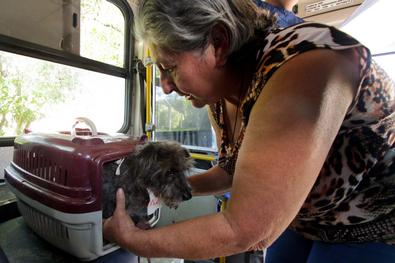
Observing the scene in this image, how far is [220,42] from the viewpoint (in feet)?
1.75

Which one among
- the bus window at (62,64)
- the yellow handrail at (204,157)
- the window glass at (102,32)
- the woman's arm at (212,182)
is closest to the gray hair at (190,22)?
the woman's arm at (212,182)

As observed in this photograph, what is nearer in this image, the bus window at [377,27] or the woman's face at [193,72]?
the woman's face at [193,72]

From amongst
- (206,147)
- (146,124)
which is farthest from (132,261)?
(146,124)

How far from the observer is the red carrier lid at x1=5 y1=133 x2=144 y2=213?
0.53m

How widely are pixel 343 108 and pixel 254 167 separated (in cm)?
17

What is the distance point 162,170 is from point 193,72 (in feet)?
0.85

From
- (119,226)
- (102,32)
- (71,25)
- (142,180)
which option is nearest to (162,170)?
(142,180)

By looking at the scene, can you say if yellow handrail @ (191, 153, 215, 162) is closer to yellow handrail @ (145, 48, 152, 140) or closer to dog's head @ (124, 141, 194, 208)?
yellow handrail @ (145, 48, 152, 140)

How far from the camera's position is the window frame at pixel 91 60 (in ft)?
A: 4.04

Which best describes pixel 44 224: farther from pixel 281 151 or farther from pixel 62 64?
pixel 62 64

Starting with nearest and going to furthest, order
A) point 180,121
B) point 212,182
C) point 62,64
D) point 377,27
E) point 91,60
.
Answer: point 212,182 < point 377,27 < point 62,64 < point 91,60 < point 180,121

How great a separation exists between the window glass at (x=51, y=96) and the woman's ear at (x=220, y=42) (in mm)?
1051

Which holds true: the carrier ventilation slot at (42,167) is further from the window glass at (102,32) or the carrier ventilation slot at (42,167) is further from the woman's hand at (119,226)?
the window glass at (102,32)

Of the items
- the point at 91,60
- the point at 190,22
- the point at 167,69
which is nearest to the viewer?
the point at 190,22
